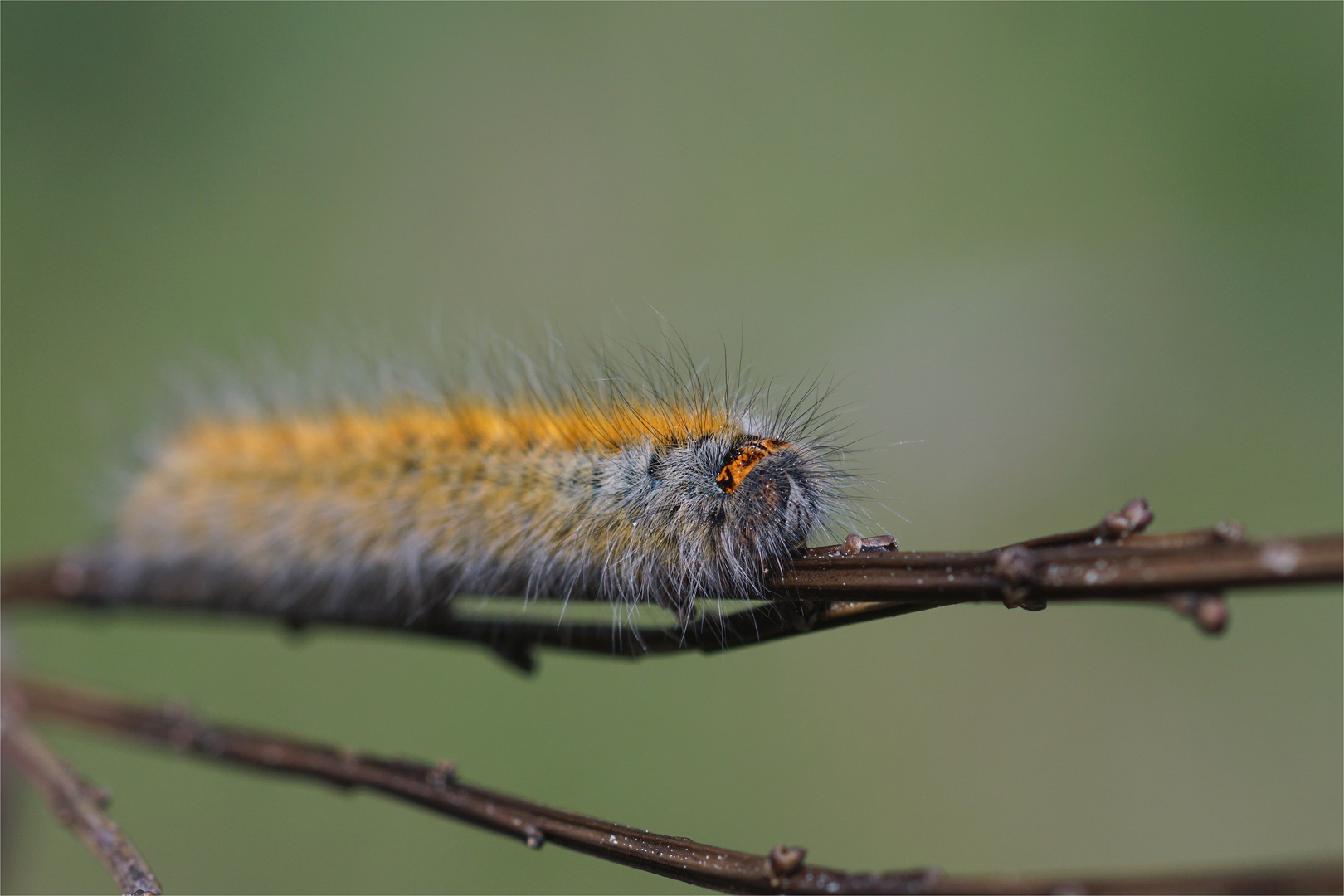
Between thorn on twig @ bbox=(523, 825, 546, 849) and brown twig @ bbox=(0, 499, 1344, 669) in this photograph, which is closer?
brown twig @ bbox=(0, 499, 1344, 669)

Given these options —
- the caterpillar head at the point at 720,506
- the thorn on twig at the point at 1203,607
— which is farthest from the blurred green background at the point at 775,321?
the thorn on twig at the point at 1203,607

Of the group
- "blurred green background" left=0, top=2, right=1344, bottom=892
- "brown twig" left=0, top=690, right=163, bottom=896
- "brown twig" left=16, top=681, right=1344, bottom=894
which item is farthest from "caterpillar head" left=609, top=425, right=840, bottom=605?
"blurred green background" left=0, top=2, right=1344, bottom=892

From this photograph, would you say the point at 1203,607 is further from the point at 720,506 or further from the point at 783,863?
the point at 720,506

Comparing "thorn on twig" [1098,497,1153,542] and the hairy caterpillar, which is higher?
the hairy caterpillar

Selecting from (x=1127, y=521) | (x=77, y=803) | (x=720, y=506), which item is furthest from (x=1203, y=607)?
(x=77, y=803)

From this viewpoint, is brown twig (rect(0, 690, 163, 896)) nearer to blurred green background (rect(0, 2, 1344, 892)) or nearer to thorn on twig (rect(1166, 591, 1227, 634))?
blurred green background (rect(0, 2, 1344, 892))

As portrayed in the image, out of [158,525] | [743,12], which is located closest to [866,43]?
[743,12]

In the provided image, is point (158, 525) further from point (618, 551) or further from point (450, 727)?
point (618, 551)
